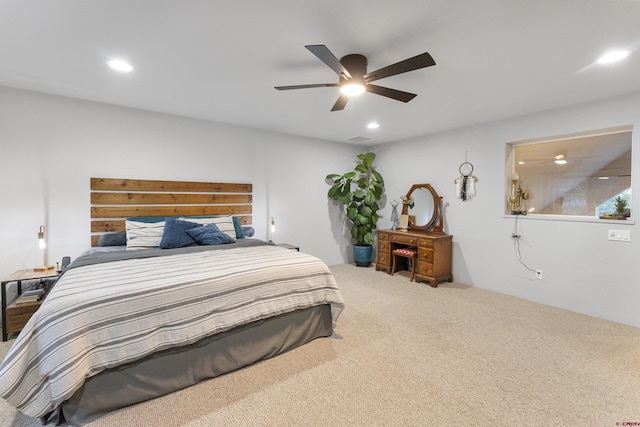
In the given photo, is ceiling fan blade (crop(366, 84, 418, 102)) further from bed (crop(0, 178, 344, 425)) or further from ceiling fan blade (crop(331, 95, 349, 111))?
bed (crop(0, 178, 344, 425))

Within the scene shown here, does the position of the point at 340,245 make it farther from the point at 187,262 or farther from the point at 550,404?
the point at 550,404

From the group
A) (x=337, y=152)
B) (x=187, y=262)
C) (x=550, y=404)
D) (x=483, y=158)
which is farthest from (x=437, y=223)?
(x=187, y=262)

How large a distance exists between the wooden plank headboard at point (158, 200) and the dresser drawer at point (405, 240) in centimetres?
244

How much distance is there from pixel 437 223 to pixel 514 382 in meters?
2.99

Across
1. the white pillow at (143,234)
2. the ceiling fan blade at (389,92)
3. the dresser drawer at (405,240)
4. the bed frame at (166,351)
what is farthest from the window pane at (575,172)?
the white pillow at (143,234)

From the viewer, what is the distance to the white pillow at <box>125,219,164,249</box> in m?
3.29

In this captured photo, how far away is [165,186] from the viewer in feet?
12.8

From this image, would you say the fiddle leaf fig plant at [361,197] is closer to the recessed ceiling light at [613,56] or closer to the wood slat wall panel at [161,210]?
the wood slat wall panel at [161,210]

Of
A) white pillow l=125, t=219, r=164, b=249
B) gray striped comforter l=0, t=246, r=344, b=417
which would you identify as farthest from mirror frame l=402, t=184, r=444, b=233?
white pillow l=125, t=219, r=164, b=249

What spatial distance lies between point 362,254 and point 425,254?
1.32 metres

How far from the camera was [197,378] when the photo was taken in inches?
81.4

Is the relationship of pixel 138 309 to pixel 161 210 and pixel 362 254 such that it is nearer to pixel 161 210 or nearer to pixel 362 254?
pixel 161 210

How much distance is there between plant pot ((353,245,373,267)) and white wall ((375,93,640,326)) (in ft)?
4.69

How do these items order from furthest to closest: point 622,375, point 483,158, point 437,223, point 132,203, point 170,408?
point 437,223 < point 483,158 < point 132,203 < point 622,375 < point 170,408
